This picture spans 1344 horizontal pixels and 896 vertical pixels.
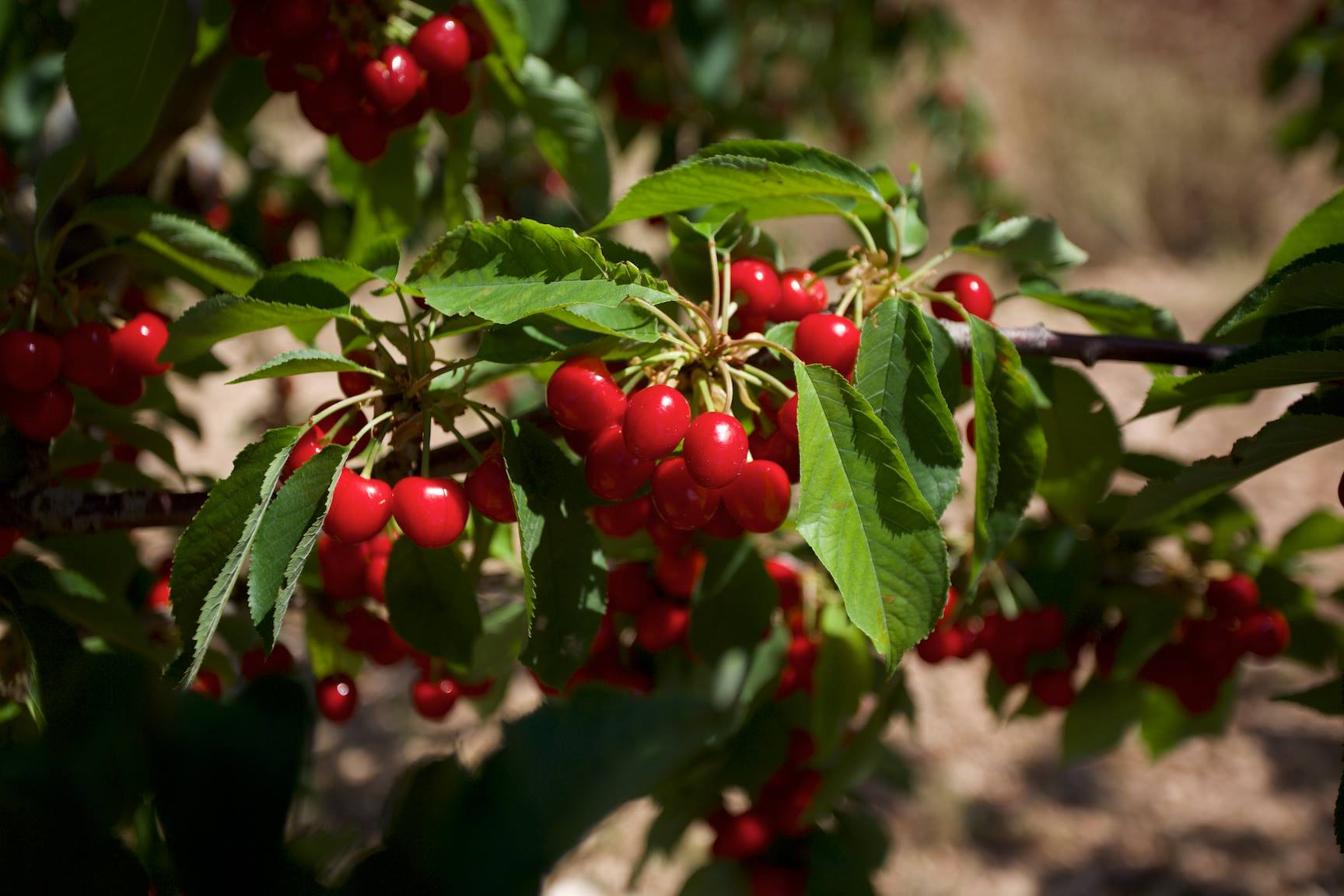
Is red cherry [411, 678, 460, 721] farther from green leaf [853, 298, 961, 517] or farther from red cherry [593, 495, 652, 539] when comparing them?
green leaf [853, 298, 961, 517]

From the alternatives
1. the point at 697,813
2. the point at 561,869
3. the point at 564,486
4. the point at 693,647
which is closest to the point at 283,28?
the point at 564,486

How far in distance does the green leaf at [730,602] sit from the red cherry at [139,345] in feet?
2.40

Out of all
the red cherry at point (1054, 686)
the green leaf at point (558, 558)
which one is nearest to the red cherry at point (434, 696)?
the green leaf at point (558, 558)

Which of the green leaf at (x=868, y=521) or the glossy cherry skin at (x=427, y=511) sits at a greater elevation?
the green leaf at (x=868, y=521)

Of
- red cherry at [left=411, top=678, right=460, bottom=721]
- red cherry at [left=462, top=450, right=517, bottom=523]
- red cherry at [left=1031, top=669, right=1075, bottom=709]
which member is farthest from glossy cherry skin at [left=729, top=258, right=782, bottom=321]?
red cherry at [left=1031, top=669, right=1075, bottom=709]

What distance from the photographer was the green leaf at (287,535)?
0.77m

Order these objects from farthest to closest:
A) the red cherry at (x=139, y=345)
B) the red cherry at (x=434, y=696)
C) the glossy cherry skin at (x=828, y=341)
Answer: the red cherry at (x=434, y=696), the red cherry at (x=139, y=345), the glossy cherry skin at (x=828, y=341)

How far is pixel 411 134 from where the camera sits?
1.38 metres

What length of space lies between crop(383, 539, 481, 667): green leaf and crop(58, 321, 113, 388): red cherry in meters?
0.39

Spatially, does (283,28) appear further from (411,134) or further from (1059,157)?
(1059,157)

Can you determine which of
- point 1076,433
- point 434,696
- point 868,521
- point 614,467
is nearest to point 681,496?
point 614,467

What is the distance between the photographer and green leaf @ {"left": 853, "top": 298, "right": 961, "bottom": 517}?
843 mm

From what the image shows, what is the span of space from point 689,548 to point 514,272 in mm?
602

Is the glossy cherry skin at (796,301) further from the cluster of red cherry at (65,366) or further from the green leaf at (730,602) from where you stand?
the cluster of red cherry at (65,366)
